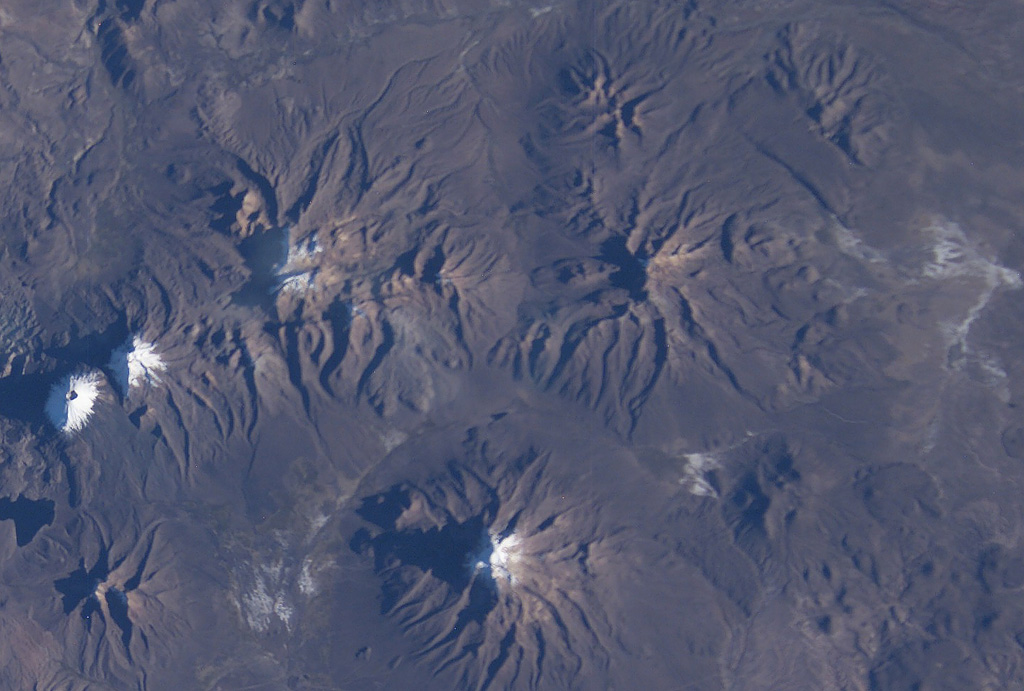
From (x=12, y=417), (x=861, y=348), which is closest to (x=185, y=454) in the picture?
(x=12, y=417)

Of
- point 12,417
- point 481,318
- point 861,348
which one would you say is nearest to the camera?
point 861,348

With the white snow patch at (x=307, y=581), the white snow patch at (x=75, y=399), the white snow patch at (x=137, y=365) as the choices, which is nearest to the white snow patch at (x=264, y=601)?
the white snow patch at (x=307, y=581)

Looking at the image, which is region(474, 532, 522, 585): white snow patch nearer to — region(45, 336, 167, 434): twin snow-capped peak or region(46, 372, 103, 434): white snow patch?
region(45, 336, 167, 434): twin snow-capped peak

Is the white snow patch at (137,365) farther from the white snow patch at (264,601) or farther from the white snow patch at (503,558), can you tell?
the white snow patch at (503,558)

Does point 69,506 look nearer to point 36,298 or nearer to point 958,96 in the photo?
point 36,298

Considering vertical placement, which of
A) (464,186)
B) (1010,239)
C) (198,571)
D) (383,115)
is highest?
(383,115)

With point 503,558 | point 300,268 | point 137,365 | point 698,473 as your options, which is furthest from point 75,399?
point 698,473
